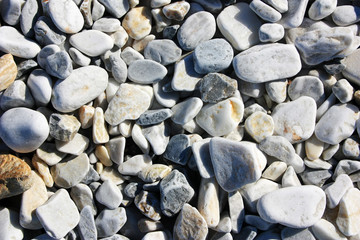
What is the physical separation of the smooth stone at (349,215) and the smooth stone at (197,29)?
68 centimetres

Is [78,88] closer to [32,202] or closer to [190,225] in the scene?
[32,202]

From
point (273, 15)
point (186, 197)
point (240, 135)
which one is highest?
point (273, 15)

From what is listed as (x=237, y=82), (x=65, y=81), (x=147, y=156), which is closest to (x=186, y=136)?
(x=147, y=156)

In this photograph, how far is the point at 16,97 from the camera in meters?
1.12

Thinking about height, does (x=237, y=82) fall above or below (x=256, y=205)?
above

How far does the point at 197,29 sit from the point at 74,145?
55cm

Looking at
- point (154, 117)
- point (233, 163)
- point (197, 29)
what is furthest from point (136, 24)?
point (233, 163)

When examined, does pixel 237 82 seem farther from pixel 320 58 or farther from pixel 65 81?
pixel 65 81

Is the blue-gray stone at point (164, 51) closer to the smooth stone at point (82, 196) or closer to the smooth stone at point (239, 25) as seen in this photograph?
the smooth stone at point (239, 25)

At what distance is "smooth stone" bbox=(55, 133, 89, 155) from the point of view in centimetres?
115

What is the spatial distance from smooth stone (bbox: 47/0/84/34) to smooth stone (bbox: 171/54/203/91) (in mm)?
345

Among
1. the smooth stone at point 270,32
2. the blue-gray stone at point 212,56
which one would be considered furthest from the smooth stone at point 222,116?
the smooth stone at point 270,32

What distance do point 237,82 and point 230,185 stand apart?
35 cm

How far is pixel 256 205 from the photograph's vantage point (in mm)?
1140
